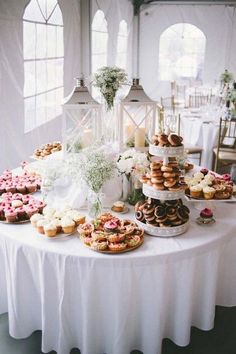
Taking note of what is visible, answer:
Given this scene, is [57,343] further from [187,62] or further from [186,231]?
[187,62]

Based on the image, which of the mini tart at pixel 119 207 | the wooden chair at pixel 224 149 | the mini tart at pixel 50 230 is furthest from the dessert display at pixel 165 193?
the wooden chair at pixel 224 149

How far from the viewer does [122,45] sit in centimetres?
876

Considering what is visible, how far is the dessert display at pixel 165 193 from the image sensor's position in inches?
84.4

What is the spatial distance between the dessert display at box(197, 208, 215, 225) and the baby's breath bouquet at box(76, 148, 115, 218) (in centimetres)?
57

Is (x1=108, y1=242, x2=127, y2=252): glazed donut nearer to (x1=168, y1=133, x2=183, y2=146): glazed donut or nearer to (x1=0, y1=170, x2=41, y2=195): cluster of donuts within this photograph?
(x1=168, y1=133, x2=183, y2=146): glazed donut

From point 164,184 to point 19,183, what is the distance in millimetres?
1088

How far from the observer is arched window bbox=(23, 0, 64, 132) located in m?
4.35

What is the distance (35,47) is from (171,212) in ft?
9.98

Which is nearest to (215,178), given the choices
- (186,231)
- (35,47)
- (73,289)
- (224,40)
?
(186,231)

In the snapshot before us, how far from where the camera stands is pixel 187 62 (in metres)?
9.84

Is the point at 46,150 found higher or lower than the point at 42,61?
lower

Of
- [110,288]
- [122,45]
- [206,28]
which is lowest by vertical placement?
[110,288]

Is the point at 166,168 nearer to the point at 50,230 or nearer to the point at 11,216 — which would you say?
the point at 50,230

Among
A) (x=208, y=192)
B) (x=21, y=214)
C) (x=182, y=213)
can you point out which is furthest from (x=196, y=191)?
(x=21, y=214)
